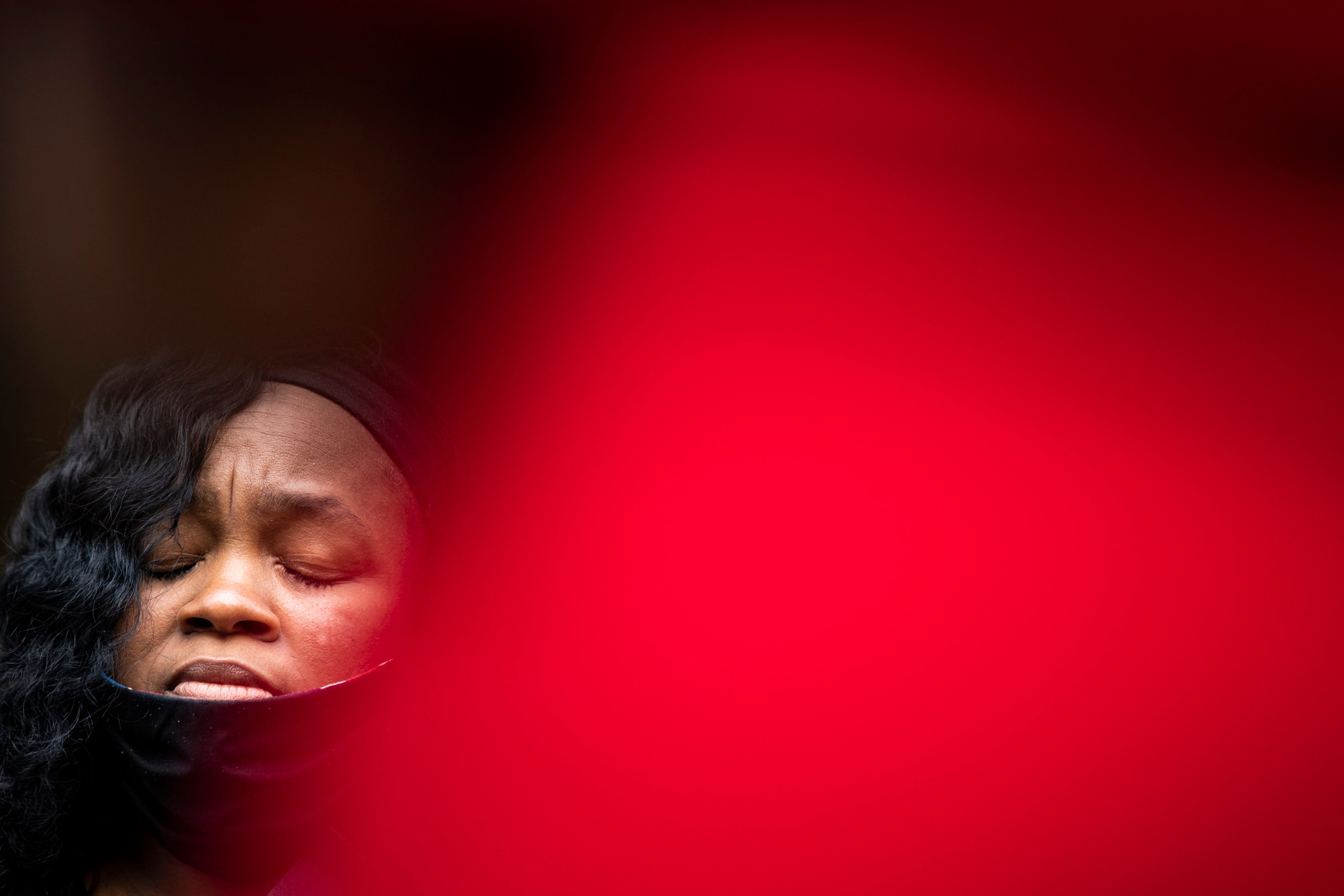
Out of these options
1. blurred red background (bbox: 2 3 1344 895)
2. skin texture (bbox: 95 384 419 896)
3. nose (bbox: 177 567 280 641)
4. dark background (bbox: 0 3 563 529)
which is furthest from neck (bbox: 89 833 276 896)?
dark background (bbox: 0 3 563 529)

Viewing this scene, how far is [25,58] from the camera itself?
1620mm

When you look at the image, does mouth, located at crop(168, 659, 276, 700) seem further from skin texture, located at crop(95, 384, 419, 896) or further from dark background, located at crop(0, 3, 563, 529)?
dark background, located at crop(0, 3, 563, 529)

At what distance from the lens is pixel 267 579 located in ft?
3.79

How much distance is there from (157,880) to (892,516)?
1167 millimetres

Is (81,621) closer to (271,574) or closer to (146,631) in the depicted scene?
(146,631)

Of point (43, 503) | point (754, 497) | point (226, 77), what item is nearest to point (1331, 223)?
point (754, 497)

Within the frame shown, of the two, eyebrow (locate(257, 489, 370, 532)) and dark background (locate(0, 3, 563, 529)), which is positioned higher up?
dark background (locate(0, 3, 563, 529))

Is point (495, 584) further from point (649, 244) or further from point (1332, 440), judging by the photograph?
point (1332, 440)

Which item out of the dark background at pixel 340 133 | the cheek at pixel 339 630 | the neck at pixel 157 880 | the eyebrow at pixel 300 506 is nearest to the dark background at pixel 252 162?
the dark background at pixel 340 133

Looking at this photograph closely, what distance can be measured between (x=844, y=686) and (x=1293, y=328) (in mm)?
742

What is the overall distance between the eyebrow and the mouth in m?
0.20

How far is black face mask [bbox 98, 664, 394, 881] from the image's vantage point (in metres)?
1.09

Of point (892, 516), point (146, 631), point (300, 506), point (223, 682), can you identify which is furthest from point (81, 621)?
point (892, 516)

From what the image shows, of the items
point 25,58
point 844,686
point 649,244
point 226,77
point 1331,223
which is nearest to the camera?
point 1331,223
